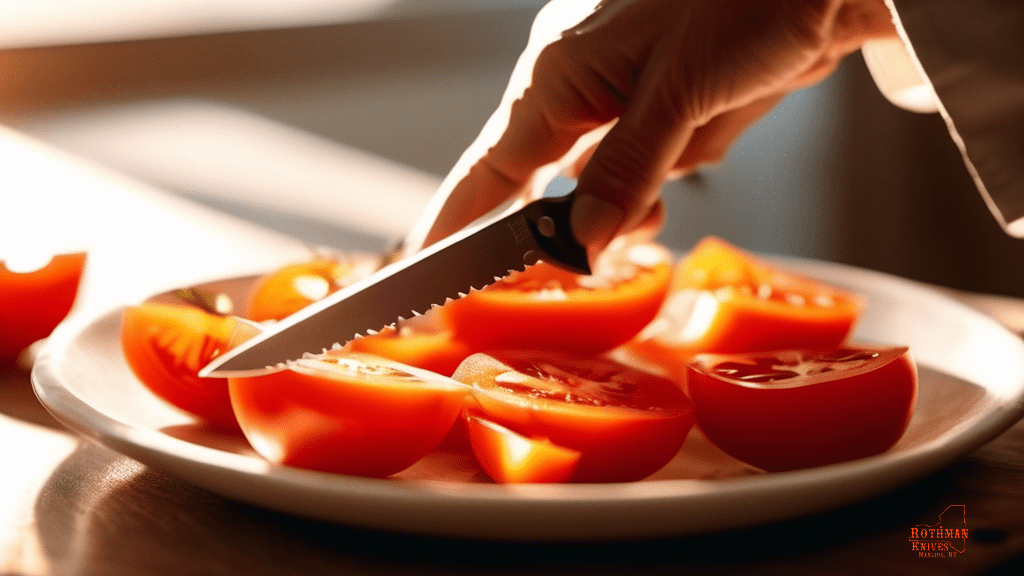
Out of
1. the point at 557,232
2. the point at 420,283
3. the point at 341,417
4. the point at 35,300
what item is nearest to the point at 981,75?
the point at 557,232

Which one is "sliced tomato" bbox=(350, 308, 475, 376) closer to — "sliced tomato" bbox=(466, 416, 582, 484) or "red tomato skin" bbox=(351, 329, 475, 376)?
"red tomato skin" bbox=(351, 329, 475, 376)

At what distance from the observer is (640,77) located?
902mm

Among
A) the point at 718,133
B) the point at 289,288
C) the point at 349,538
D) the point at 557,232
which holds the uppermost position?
the point at 718,133

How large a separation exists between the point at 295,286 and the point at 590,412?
397 millimetres

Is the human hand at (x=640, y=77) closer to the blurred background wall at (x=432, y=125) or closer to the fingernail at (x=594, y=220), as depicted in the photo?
the fingernail at (x=594, y=220)

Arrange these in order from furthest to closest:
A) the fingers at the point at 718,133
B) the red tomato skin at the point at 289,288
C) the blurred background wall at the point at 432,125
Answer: the blurred background wall at the point at 432,125, the fingers at the point at 718,133, the red tomato skin at the point at 289,288

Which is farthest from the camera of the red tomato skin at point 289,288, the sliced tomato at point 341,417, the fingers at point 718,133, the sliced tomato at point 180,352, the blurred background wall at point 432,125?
the blurred background wall at point 432,125

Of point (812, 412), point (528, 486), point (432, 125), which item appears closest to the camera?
point (528, 486)

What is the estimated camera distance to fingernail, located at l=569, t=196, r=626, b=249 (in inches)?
32.6

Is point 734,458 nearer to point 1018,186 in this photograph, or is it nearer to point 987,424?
point 987,424

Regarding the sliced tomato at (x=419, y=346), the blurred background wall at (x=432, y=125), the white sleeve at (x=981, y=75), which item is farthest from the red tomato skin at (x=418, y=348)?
the blurred background wall at (x=432, y=125)

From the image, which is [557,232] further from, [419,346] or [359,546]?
[359,546]

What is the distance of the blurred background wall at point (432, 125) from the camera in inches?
110

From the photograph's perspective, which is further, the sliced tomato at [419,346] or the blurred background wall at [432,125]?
the blurred background wall at [432,125]
